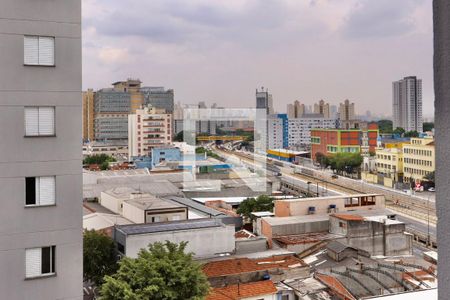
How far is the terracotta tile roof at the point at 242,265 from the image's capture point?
3766 millimetres

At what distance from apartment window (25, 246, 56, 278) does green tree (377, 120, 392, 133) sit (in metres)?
20.5

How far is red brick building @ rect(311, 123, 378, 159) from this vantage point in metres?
15.2

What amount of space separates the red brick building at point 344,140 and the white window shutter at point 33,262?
46.6 feet

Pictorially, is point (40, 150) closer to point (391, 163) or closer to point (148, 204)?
point (148, 204)

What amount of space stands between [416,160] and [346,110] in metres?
13.8

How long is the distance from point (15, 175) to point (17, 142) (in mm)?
115

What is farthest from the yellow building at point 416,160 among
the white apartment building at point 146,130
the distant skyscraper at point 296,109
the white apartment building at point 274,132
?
the distant skyscraper at point 296,109

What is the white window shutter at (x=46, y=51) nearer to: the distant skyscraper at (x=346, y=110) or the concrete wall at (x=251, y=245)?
the concrete wall at (x=251, y=245)

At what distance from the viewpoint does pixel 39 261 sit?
166cm

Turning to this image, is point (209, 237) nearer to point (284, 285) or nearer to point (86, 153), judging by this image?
point (284, 285)

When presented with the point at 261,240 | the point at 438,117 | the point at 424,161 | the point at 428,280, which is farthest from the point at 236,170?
the point at 438,117

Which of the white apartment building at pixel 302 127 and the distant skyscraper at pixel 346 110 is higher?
the distant skyscraper at pixel 346 110

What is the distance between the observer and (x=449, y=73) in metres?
0.22

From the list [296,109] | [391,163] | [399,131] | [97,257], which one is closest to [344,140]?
[391,163]
